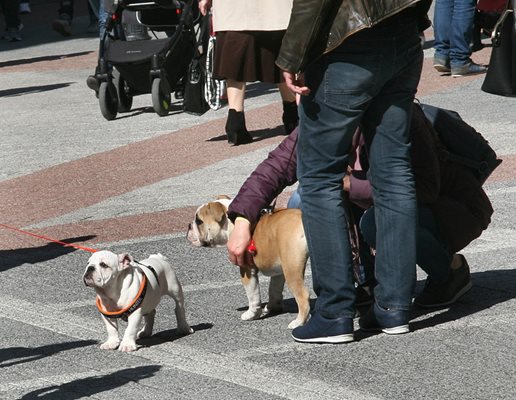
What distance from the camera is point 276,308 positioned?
5.83m

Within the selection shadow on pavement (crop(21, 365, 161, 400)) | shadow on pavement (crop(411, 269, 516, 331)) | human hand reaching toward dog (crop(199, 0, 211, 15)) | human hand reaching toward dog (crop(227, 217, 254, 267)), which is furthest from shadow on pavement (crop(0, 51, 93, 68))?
shadow on pavement (crop(21, 365, 161, 400))

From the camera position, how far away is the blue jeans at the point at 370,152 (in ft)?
16.1

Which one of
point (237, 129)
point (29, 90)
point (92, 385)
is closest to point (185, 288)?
point (92, 385)

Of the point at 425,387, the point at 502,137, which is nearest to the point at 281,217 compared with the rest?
the point at 425,387

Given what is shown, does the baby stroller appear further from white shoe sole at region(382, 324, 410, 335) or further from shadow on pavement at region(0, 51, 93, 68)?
white shoe sole at region(382, 324, 410, 335)

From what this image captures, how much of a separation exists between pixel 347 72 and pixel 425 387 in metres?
1.19

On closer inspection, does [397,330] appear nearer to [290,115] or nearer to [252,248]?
[252,248]

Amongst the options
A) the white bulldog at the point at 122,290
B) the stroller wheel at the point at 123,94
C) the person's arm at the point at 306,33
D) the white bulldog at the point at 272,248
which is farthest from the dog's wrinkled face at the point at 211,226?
the stroller wheel at the point at 123,94

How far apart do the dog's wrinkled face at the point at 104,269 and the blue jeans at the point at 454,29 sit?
308 inches

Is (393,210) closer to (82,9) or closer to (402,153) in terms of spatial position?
(402,153)

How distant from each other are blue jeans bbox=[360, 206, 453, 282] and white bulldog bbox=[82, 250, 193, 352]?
35.5 inches

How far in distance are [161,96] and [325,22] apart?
24.2ft

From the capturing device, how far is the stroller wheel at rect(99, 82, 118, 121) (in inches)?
486

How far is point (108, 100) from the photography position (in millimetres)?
12445
